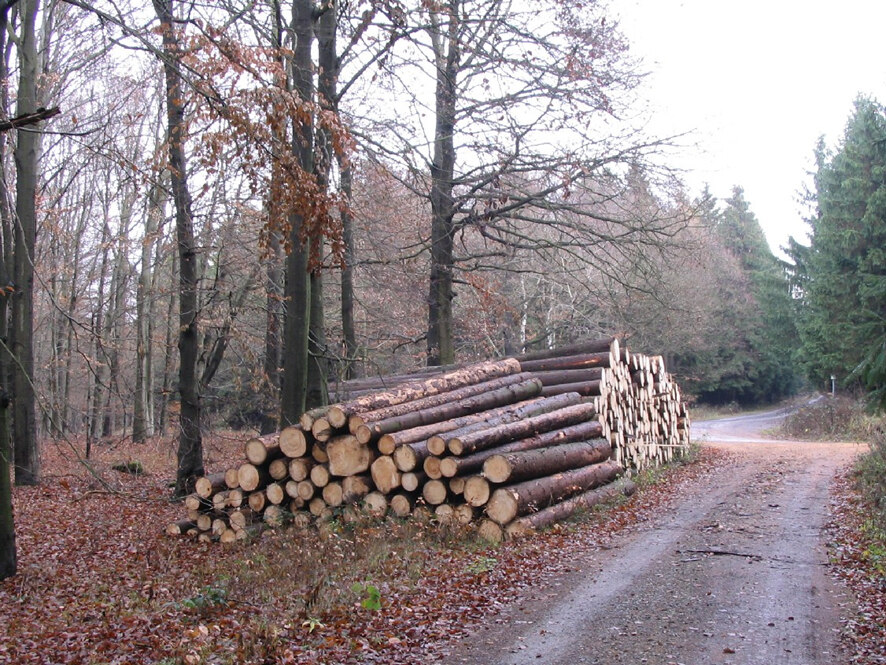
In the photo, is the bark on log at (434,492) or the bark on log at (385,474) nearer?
the bark on log at (434,492)

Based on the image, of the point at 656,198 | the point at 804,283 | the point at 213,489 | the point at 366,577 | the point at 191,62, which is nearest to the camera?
the point at 366,577

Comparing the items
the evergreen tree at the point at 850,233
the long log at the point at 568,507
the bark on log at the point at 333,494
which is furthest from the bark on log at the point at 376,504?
the evergreen tree at the point at 850,233

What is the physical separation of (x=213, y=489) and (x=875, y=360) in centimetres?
947

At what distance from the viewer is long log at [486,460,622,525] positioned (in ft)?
30.7

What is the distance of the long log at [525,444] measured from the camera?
31.8 ft

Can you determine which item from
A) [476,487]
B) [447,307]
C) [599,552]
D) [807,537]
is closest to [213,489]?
[476,487]

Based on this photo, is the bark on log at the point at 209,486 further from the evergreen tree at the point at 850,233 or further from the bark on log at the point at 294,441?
the evergreen tree at the point at 850,233

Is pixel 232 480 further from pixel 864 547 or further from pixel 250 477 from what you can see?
pixel 864 547

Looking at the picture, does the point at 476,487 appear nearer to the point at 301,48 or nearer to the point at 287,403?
the point at 287,403

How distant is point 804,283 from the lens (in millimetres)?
41531

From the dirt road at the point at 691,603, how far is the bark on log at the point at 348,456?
10.3 feet

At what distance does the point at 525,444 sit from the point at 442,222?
7787 millimetres

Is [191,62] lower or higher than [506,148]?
lower

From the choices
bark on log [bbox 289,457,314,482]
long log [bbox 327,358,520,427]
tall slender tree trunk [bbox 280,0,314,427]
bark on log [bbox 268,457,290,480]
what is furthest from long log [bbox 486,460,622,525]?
tall slender tree trunk [bbox 280,0,314,427]
